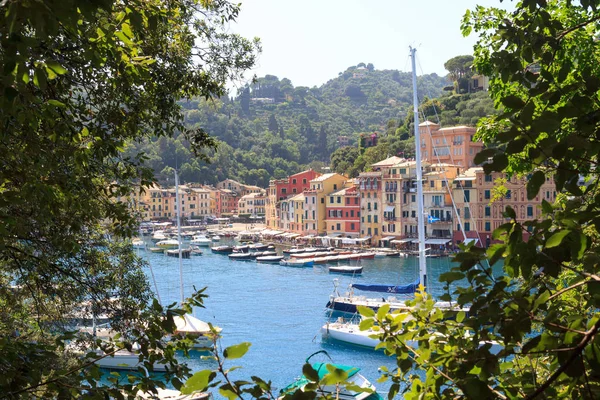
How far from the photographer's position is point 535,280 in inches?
66.1

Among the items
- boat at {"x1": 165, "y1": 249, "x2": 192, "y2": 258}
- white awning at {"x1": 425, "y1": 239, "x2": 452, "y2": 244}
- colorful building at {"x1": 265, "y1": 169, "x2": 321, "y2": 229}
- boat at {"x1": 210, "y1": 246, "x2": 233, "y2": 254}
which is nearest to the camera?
white awning at {"x1": 425, "y1": 239, "x2": 452, "y2": 244}

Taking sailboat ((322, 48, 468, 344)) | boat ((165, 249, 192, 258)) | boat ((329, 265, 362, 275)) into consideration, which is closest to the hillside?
boat ((165, 249, 192, 258))

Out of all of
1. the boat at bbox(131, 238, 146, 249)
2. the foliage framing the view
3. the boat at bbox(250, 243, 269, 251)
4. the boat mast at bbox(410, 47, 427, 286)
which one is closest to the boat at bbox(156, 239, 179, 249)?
the boat at bbox(131, 238, 146, 249)

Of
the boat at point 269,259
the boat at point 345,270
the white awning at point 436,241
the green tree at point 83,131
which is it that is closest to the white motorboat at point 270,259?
the boat at point 269,259

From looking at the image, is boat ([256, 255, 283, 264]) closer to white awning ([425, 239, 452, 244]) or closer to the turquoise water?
the turquoise water

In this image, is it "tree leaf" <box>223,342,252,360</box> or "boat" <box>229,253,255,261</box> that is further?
"boat" <box>229,253,255,261</box>

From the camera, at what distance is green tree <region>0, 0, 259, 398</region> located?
2.01 metres

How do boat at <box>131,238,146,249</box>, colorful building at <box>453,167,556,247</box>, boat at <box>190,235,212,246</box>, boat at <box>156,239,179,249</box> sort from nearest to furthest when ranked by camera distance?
boat at <box>131,238,146,249</box> → colorful building at <box>453,167,556,247</box> → boat at <box>156,239,179,249</box> → boat at <box>190,235,212,246</box>

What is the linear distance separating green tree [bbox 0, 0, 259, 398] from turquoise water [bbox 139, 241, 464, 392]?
378 inches

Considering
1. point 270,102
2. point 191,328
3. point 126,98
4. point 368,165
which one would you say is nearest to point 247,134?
point 270,102

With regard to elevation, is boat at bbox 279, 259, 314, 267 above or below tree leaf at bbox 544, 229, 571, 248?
below

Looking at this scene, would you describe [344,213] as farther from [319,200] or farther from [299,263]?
[299,263]

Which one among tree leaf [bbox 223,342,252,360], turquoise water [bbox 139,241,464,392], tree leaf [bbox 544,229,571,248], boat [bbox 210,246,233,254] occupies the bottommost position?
turquoise water [bbox 139,241,464,392]

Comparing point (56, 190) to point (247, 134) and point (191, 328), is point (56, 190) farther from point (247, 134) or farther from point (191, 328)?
point (247, 134)
